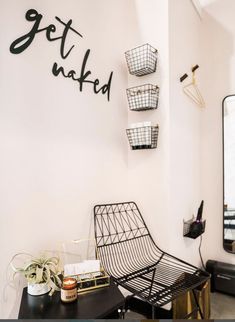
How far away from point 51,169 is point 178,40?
148 centimetres

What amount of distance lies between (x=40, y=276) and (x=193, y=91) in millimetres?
1959

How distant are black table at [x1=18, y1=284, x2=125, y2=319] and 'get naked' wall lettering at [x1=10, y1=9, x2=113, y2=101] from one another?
4.17 feet

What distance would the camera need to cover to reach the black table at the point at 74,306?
1.10 meters

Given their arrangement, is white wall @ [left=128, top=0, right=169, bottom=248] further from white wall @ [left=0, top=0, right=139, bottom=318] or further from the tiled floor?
→ the tiled floor

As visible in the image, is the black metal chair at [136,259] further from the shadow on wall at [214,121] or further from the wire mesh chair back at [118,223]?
the shadow on wall at [214,121]

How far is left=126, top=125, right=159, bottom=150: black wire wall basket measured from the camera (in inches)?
72.4

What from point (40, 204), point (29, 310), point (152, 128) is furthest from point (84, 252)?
point (152, 128)

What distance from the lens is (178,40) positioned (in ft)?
6.73

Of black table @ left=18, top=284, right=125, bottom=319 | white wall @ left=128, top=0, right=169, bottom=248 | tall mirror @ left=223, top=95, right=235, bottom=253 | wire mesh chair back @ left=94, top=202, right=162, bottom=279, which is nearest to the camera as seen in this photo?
black table @ left=18, top=284, right=125, bottom=319

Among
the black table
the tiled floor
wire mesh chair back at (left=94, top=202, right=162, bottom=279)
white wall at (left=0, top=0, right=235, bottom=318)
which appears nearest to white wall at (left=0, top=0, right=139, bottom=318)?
white wall at (left=0, top=0, right=235, bottom=318)

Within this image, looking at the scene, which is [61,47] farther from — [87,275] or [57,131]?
[87,275]

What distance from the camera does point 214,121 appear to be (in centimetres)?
244

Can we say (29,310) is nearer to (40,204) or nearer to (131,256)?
(40,204)

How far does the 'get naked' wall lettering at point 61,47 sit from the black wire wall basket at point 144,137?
13.8 inches
